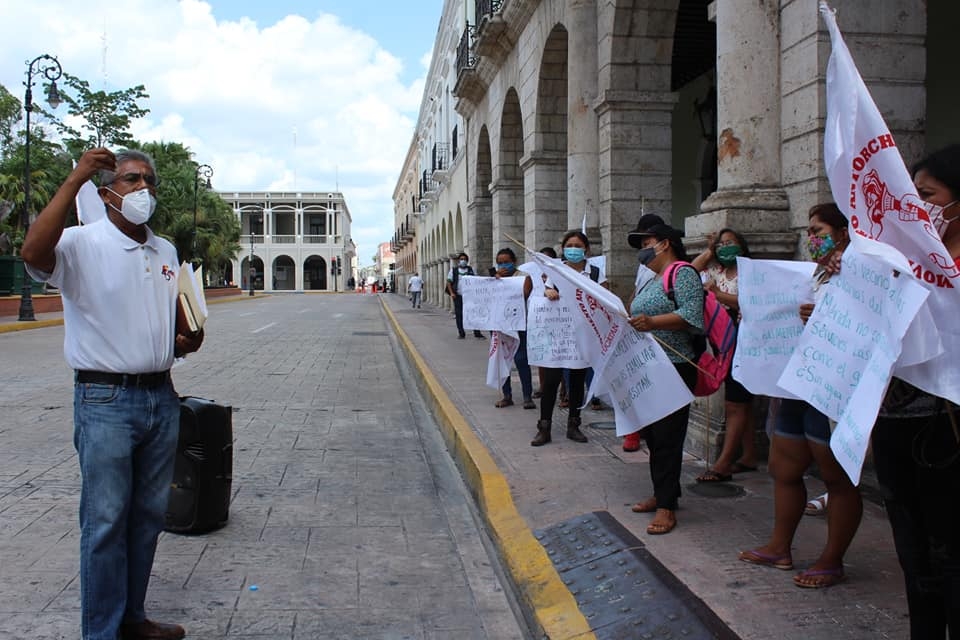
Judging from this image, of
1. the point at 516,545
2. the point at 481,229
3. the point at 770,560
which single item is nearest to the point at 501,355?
the point at 516,545

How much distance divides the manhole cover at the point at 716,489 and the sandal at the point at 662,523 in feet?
2.44

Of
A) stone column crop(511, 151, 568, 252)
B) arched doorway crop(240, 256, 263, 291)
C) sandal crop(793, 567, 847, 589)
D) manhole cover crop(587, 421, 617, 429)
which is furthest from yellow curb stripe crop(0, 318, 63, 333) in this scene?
arched doorway crop(240, 256, 263, 291)

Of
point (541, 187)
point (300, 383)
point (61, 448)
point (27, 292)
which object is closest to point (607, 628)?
point (61, 448)

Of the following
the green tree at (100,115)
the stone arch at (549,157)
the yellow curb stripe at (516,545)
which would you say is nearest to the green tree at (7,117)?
the green tree at (100,115)

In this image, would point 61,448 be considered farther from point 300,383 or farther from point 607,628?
point 607,628

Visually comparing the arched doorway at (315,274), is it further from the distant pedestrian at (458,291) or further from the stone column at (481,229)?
the distant pedestrian at (458,291)

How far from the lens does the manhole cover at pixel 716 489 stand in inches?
213

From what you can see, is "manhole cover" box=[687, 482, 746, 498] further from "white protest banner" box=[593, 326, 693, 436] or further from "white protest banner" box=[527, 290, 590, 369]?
"white protest banner" box=[527, 290, 590, 369]

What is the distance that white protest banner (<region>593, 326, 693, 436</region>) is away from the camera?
15.5 feet

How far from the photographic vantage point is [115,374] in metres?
3.24

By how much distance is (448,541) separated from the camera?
5.15 meters

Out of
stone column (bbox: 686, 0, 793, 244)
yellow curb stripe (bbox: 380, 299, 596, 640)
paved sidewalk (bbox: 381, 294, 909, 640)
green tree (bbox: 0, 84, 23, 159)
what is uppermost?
green tree (bbox: 0, 84, 23, 159)

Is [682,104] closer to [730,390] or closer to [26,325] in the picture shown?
[730,390]

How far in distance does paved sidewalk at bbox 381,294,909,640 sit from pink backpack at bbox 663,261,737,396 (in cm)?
81
